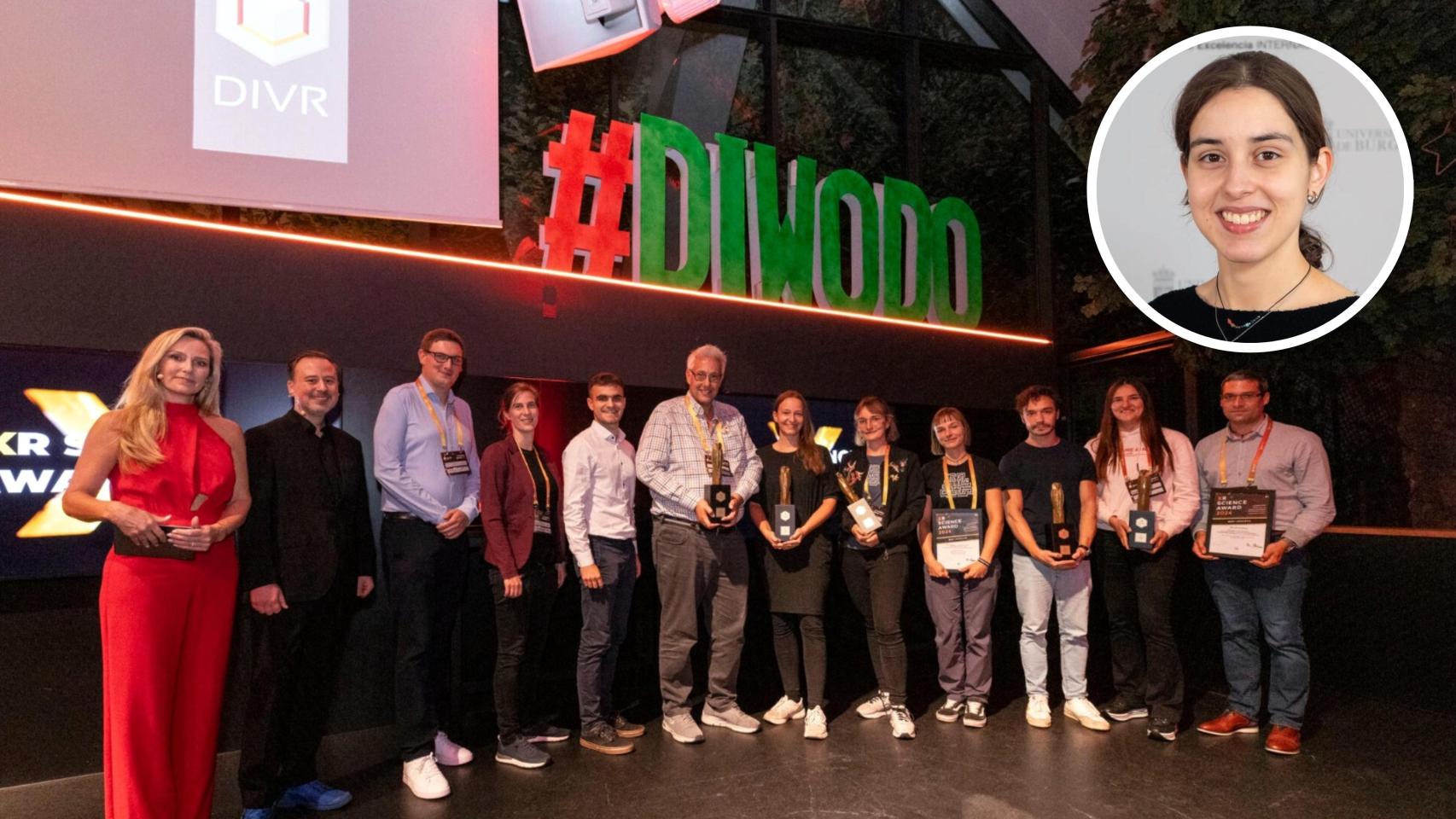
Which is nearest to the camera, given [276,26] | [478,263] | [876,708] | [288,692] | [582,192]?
[288,692]

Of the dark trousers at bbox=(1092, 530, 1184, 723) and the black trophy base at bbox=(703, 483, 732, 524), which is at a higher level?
the black trophy base at bbox=(703, 483, 732, 524)

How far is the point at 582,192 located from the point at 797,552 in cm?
246

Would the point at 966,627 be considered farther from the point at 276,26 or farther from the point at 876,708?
the point at 276,26

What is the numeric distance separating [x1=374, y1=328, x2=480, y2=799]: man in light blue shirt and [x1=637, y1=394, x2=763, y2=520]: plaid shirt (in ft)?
2.47

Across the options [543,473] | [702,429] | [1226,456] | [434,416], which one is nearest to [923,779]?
[702,429]

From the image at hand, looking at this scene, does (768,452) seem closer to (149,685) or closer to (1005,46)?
(149,685)

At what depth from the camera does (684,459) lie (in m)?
3.78

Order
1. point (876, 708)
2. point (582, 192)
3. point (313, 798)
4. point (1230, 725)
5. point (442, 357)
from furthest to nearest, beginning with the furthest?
point (582, 192)
point (876, 708)
point (1230, 725)
point (442, 357)
point (313, 798)

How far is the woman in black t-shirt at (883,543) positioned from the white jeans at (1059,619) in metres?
0.57

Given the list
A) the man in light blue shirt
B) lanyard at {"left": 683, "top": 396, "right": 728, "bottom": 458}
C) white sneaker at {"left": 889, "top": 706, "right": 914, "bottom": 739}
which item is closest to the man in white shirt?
lanyard at {"left": 683, "top": 396, "right": 728, "bottom": 458}

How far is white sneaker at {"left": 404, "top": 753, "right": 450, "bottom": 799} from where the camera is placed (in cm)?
304

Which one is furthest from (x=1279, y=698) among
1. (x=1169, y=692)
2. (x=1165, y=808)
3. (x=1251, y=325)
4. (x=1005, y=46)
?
(x=1005, y=46)

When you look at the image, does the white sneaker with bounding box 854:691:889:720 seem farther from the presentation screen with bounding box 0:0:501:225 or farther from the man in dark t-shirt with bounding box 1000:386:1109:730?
the presentation screen with bounding box 0:0:501:225

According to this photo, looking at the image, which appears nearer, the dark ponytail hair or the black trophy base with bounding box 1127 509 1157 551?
the dark ponytail hair
